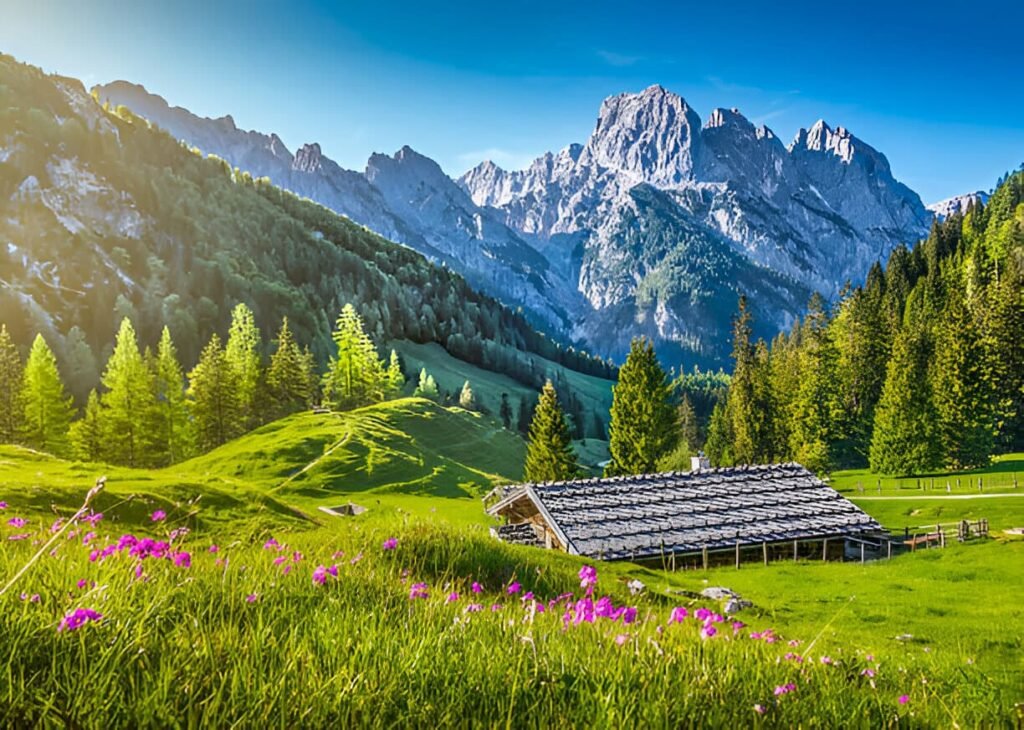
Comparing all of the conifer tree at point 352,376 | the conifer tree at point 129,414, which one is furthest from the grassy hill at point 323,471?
the conifer tree at point 129,414

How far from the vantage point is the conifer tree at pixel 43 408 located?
7438 centimetres

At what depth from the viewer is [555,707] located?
7.91 ft

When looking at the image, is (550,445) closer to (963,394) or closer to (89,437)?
(89,437)

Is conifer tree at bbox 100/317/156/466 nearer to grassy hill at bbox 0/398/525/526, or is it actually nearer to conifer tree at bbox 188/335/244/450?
conifer tree at bbox 188/335/244/450

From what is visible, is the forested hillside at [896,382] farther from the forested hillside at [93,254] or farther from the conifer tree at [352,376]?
the forested hillside at [93,254]

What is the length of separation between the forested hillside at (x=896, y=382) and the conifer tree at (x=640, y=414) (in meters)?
24.3

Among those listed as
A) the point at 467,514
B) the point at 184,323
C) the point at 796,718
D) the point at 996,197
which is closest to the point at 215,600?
the point at 796,718

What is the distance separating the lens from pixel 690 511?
43.2 metres

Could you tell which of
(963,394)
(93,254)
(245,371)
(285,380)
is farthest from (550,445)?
(93,254)

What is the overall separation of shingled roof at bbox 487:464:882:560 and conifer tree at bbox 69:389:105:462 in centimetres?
5382

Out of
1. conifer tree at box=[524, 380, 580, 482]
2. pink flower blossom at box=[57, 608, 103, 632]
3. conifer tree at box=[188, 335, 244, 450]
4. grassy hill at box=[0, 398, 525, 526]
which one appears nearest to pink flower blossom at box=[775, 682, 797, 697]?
pink flower blossom at box=[57, 608, 103, 632]

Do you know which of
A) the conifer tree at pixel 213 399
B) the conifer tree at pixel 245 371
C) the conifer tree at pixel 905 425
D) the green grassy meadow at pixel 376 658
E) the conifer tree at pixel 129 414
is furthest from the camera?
the conifer tree at pixel 245 371

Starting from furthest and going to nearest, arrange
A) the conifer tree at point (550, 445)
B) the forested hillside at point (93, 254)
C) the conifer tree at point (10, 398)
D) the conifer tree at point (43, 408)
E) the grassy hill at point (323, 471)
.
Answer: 1. the forested hillside at point (93, 254)
2. the conifer tree at point (43, 408)
3. the conifer tree at point (10, 398)
4. the conifer tree at point (550, 445)
5. the grassy hill at point (323, 471)

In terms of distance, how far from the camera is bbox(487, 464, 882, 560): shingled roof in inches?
1558
